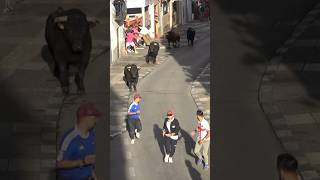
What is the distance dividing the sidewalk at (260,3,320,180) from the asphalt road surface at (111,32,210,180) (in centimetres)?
640

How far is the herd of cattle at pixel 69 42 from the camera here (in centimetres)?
748

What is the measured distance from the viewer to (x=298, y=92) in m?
8.38

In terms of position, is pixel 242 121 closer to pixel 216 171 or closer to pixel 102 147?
pixel 216 171

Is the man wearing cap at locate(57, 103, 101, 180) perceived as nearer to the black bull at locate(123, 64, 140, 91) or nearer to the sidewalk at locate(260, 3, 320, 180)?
the sidewalk at locate(260, 3, 320, 180)

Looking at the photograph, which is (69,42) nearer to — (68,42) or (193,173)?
(68,42)

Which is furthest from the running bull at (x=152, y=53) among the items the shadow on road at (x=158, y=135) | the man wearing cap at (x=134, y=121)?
the man wearing cap at (x=134, y=121)

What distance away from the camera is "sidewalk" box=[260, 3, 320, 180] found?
780 centimetres

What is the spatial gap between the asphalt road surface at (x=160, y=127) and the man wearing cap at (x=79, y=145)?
7.90m

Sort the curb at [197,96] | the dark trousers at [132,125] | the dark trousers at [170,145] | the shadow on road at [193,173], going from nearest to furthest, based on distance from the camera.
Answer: the shadow on road at [193,173]
the dark trousers at [170,145]
the dark trousers at [132,125]
the curb at [197,96]

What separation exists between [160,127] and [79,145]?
43.1 ft

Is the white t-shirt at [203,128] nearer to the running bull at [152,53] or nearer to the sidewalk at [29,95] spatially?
the sidewalk at [29,95]

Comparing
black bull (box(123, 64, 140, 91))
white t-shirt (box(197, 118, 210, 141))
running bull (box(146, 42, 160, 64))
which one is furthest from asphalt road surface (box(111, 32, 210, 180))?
white t-shirt (box(197, 118, 210, 141))

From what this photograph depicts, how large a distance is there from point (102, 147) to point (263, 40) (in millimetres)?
2599

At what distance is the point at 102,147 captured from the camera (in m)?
7.73
